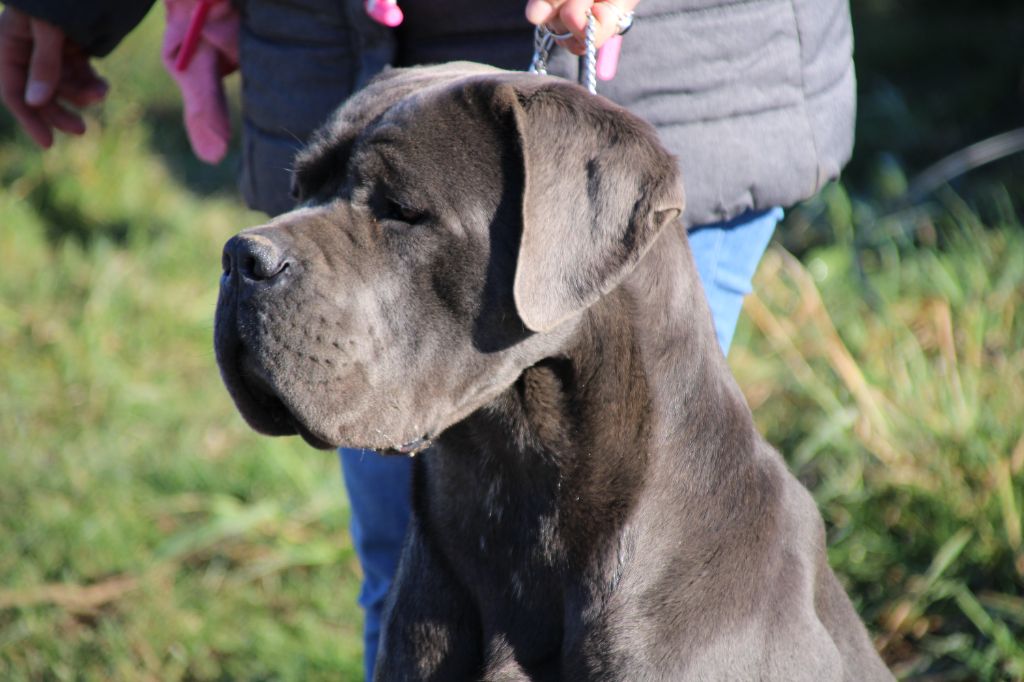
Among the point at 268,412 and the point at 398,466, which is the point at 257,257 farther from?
the point at 398,466

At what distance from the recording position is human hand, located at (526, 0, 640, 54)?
6.90 feet

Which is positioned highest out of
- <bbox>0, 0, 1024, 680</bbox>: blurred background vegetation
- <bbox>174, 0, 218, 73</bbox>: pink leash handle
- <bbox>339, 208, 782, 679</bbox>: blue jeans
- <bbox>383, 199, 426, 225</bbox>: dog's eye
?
<bbox>383, 199, 426, 225</bbox>: dog's eye

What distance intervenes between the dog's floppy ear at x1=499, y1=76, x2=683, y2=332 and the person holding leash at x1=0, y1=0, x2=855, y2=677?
0.21 meters

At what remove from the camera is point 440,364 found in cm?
212

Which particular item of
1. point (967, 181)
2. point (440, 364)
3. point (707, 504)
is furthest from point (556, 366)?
point (967, 181)

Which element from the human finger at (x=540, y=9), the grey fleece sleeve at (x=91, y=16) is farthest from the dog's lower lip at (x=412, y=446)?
the grey fleece sleeve at (x=91, y=16)

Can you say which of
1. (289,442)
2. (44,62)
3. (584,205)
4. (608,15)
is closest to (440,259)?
(584,205)

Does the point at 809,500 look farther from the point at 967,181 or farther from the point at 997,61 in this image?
the point at 997,61

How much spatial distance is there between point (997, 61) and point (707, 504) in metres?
7.28

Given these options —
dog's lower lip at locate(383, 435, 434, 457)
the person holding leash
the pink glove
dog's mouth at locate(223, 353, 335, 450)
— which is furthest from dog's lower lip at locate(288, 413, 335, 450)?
the pink glove

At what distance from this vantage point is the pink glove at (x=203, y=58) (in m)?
2.78

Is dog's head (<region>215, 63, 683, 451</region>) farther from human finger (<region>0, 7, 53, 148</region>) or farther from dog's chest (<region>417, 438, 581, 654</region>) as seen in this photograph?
human finger (<region>0, 7, 53, 148</region>)

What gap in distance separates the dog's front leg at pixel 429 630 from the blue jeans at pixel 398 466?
297mm

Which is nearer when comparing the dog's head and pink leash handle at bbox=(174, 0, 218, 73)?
the dog's head
